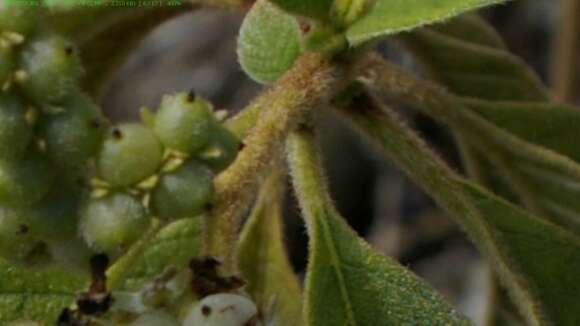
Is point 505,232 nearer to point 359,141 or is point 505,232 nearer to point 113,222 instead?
point 113,222

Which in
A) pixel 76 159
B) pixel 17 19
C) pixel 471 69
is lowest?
pixel 471 69

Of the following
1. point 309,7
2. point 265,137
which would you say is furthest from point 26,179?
point 309,7

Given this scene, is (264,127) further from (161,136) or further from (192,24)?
(192,24)

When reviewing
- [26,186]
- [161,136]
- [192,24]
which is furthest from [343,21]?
[192,24]

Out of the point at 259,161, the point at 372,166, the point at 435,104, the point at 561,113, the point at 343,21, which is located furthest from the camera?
the point at 372,166

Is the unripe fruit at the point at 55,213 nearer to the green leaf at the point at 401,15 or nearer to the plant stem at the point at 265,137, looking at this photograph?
the plant stem at the point at 265,137
